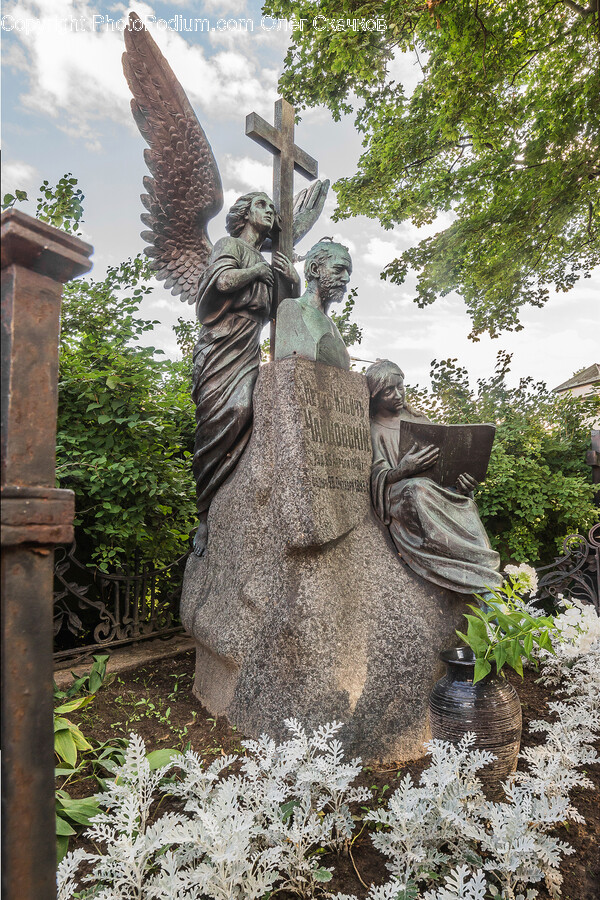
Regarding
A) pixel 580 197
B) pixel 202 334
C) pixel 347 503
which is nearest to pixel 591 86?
pixel 580 197

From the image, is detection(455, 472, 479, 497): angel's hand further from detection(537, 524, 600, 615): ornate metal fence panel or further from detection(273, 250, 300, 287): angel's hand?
detection(537, 524, 600, 615): ornate metal fence panel

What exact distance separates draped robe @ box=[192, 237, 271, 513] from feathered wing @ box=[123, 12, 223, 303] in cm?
66

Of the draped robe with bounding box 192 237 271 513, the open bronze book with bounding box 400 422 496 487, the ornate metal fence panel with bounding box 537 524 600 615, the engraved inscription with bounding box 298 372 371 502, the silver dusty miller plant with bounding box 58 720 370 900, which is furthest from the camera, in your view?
the ornate metal fence panel with bounding box 537 524 600 615

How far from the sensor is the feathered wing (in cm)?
394

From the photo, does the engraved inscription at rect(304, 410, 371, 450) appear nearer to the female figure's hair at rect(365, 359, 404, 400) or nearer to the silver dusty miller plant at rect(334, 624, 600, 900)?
the female figure's hair at rect(365, 359, 404, 400)

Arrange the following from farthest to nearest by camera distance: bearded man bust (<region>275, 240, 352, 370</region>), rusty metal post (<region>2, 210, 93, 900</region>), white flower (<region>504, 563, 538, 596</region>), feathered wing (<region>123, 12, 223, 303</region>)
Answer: feathered wing (<region>123, 12, 223, 303</region>) < bearded man bust (<region>275, 240, 352, 370</region>) < white flower (<region>504, 563, 538, 596</region>) < rusty metal post (<region>2, 210, 93, 900</region>)

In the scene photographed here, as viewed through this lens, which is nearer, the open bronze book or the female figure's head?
the open bronze book

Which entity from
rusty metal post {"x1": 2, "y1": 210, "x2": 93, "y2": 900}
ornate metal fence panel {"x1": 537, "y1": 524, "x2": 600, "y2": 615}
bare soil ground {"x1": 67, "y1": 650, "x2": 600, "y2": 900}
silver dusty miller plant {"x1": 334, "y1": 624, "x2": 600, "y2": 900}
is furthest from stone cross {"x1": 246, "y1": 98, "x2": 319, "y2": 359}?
ornate metal fence panel {"x1": 537, "y1": 524, "x2": 600, "y2": 615}

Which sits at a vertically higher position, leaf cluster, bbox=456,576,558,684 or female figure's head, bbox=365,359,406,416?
female figure's head, bbox=365,359,406,416

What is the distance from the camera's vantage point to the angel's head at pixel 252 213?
383 cm

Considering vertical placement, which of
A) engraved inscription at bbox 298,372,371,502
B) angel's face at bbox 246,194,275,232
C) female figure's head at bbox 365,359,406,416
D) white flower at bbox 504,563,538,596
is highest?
angel's face at bbox 246,194,275,232

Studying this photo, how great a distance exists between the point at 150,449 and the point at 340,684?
2357 millimetres

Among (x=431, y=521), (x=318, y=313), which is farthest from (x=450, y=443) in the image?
(x=318, y=313)

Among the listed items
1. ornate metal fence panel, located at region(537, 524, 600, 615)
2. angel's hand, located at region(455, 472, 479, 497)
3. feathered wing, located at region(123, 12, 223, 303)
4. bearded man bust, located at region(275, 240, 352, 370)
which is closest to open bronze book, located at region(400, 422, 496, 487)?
angel's hand, located at region(455, 472, 479, 497)
